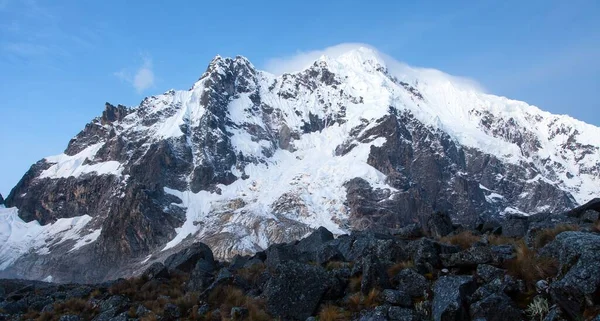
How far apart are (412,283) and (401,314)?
5.65ft

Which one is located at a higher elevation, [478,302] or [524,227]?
[524,227]

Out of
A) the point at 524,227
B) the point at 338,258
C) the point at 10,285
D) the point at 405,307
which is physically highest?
the point at 524,227

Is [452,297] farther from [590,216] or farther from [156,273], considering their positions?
[156,273]

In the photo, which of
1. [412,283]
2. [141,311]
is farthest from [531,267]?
[141,311]

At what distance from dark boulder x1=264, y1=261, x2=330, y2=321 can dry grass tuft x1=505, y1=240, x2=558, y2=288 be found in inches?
209

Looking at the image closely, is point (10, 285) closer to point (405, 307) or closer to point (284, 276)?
point (284, 276)

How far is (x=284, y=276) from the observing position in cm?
1616

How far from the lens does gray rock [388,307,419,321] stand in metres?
12.8

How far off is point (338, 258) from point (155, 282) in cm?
737

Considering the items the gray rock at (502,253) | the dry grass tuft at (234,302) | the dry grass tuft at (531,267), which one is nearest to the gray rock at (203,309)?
the dry grass tuft at (234,302)

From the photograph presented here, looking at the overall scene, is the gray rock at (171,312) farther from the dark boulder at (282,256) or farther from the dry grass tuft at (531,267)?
the dry grass tuft at (531,267)

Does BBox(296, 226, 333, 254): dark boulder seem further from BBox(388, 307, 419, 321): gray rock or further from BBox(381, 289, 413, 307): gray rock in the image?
BBox(388, 307, 419, 321): gray rock

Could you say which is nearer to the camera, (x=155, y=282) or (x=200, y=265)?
(x=155, y=282)

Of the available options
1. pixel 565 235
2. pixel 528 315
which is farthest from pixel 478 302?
pixel 565 235
